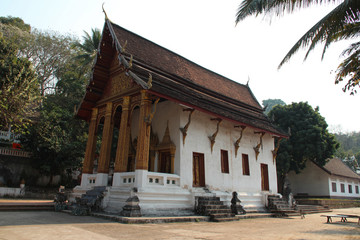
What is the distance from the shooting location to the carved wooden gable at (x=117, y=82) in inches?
431

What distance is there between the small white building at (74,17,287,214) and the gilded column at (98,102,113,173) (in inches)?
1.6

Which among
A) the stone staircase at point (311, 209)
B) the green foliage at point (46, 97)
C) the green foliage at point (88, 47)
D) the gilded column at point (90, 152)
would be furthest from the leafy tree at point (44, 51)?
the stone staircase at point (311, 209)

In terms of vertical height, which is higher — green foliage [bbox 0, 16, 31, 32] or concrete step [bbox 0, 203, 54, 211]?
green foliage [bbox 0, 16, 31, 32]

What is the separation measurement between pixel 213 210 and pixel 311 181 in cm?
1883

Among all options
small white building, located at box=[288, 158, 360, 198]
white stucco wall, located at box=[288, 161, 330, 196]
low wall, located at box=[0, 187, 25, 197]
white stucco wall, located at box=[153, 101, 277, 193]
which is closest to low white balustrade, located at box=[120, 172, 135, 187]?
white stucco wall, located at box=[153, 101, 277, 193]

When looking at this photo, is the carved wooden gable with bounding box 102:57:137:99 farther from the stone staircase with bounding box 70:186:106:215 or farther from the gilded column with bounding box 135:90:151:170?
the stone staircase with bounding box 70:186:106:215

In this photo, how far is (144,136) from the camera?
30.6ft

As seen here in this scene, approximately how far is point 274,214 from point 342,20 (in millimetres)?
8897

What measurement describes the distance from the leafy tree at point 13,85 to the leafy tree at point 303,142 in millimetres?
17966

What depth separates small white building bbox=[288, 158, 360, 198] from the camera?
950 inches

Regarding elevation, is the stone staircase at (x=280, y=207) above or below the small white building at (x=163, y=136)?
below

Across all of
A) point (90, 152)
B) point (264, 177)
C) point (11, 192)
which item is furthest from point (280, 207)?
point (11, 192)

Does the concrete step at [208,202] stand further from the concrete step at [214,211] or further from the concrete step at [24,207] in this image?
the concrete step at [24,207]

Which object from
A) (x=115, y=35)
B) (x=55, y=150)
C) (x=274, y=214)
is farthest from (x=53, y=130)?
(x=274, y=214)
